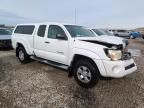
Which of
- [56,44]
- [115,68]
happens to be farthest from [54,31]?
[115,68]

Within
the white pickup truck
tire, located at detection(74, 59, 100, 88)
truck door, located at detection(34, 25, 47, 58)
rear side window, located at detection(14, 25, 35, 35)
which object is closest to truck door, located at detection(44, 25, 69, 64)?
the white pickup truck

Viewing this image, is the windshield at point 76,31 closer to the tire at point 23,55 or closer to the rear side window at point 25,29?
the rear side window at point 25,29

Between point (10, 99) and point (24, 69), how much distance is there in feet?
8.64

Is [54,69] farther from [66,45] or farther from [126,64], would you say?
[126,64]

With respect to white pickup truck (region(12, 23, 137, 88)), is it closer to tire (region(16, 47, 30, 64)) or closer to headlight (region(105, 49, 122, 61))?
headlight (region(105, 49, 122, 61))

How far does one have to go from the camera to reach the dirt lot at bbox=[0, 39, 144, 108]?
3.98 metres

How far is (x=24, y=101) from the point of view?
13.4ft

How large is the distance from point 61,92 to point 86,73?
86 centimetres

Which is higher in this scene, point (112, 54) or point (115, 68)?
point (112, 54)

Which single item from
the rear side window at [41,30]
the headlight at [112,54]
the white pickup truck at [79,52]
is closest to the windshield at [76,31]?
the white pickup truck at [79,52]

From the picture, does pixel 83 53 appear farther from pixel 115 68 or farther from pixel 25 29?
pixel 25 29

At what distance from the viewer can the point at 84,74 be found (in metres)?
4.85

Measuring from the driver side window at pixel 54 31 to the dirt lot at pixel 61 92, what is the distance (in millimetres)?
1349

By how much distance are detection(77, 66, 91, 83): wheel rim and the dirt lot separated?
0.26m
